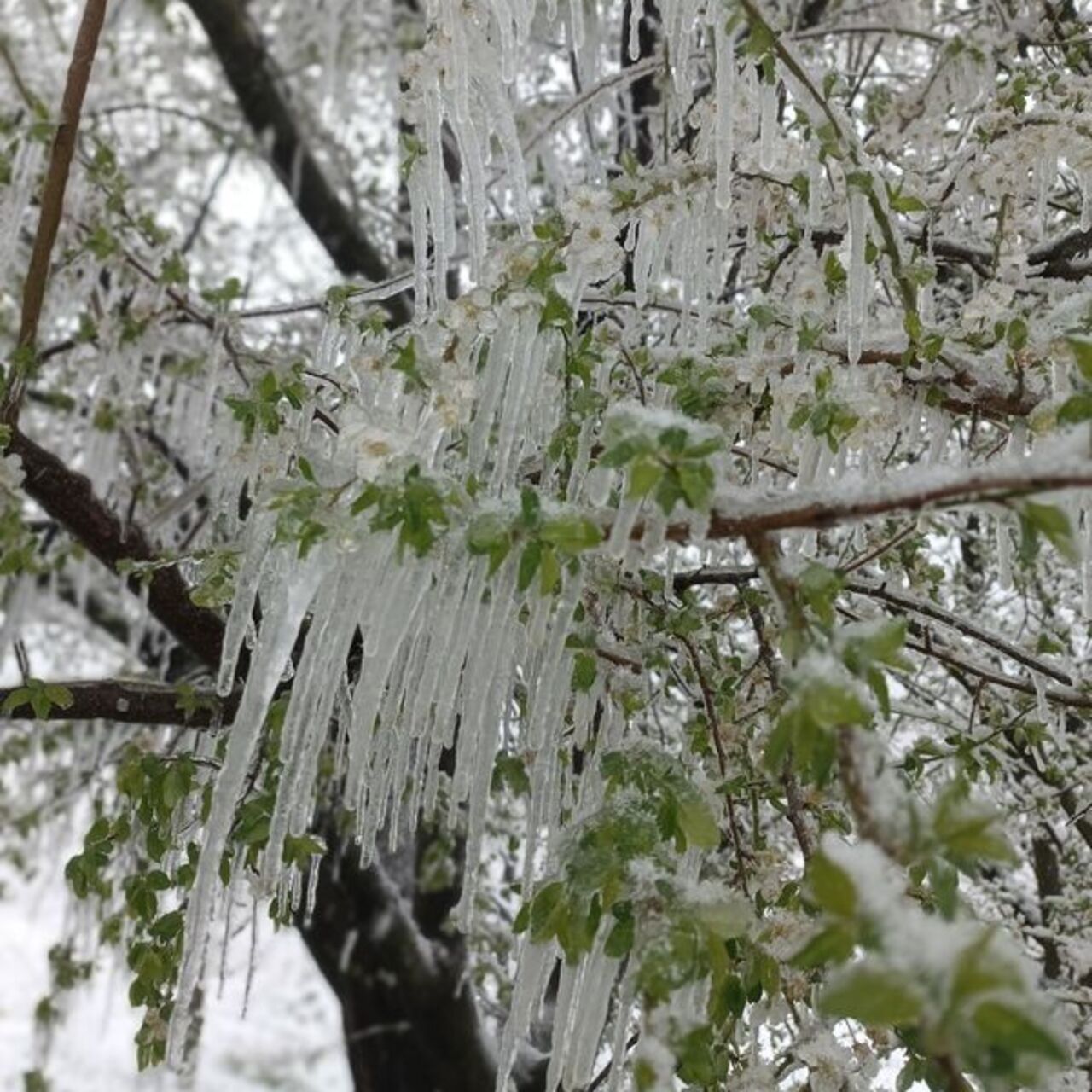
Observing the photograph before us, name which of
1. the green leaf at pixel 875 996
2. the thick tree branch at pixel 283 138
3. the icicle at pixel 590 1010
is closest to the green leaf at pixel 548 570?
the icicle at pixel 590 1010

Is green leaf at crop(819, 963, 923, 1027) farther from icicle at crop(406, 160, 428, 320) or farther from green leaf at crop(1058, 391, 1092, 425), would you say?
icicle at crop(406, 160, 428, 320)

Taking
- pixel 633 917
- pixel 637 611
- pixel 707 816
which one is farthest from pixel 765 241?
pixel 633 917

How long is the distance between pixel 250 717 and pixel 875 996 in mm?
877

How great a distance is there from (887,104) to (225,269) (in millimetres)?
4463

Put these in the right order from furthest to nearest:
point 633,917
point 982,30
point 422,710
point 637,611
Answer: point 982,30
point 637,611
point 422,710
point 633,917

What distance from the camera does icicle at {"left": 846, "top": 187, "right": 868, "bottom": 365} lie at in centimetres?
192

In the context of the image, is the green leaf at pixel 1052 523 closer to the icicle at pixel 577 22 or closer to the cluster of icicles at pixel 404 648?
the cluster of icicles at pixel 404 648

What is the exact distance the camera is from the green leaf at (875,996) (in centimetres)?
84

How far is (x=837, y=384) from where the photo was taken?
6.41 feet

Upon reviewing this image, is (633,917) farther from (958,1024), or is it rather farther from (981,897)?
(981,897)

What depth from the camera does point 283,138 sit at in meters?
5.02

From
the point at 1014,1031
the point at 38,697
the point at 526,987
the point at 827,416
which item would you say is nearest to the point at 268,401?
the point at 38,697

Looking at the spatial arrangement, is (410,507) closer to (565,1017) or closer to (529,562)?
(529,562)

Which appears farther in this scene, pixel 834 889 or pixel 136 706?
pixel 136 706
